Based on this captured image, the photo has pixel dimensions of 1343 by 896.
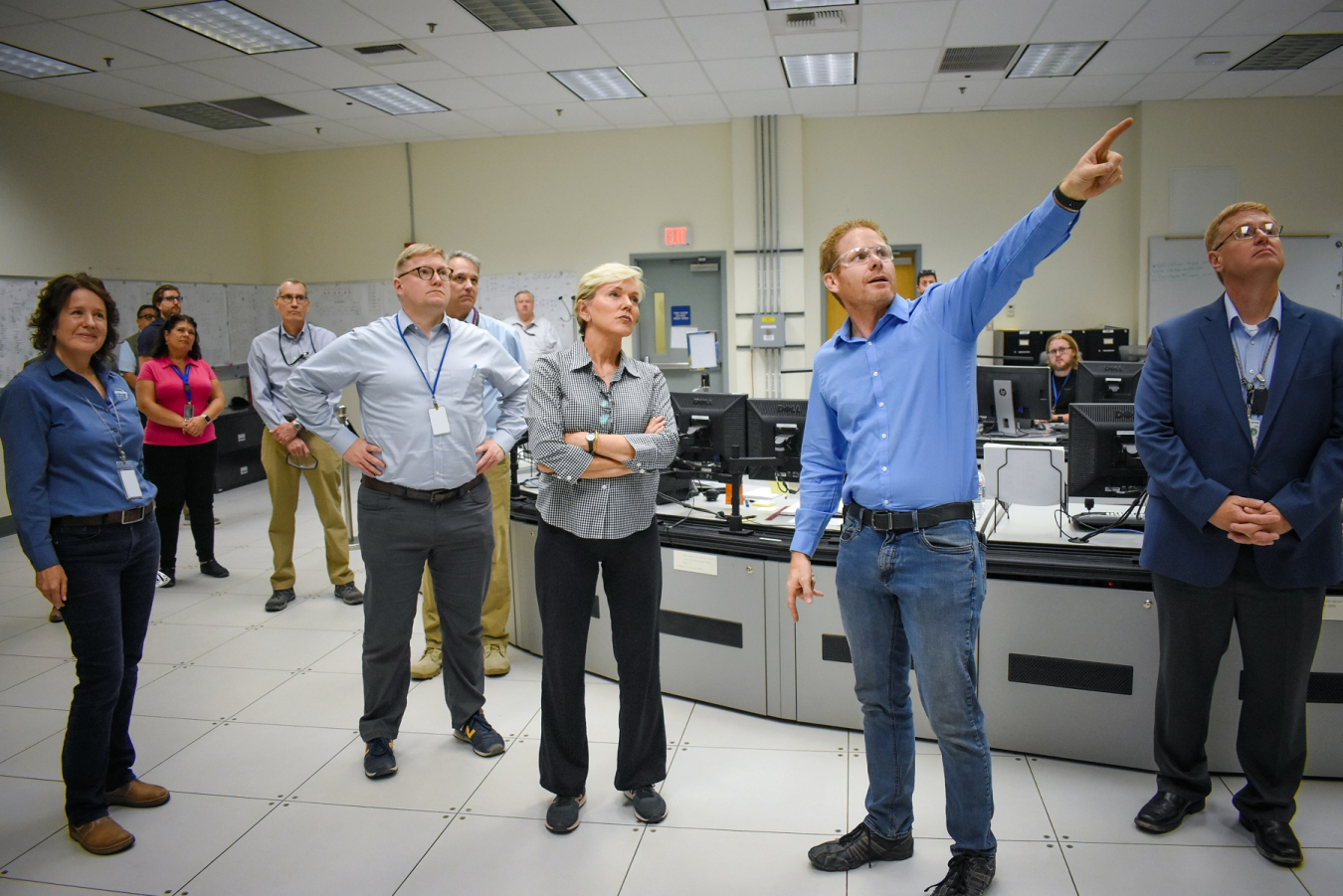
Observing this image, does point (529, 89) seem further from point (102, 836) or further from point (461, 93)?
point (102, 836)

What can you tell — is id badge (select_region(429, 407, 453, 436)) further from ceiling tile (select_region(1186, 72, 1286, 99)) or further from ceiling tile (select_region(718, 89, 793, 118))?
ceiling tile (select_region(1186, 72, 1286, 99))

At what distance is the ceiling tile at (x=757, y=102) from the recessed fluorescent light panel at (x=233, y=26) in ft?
10.8

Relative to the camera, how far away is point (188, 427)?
14.7 feet

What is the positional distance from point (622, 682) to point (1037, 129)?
A: 706 centimetres

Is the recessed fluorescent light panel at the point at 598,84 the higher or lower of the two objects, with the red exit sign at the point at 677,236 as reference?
higher

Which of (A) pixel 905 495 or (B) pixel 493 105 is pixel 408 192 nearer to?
(B) pixel 493 105

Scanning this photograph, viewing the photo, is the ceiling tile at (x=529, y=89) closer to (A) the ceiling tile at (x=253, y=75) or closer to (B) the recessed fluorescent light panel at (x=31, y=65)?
(A) the ceiling tile at (x=253, y=75)

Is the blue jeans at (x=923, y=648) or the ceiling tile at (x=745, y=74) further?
the ceiling tile at (x=745, y=74)

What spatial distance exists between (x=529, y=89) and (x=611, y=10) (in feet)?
5.81

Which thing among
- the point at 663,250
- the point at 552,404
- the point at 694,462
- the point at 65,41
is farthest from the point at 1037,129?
the point at 65,41

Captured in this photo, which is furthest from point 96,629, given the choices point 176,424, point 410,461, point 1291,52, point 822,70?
point 1291,52

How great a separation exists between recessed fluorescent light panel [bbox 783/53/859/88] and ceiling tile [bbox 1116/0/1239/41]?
5.92ft

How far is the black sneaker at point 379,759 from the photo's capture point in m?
2.60

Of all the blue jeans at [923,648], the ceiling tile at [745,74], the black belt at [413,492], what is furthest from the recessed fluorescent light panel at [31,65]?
the blue jeans at [923,648]
